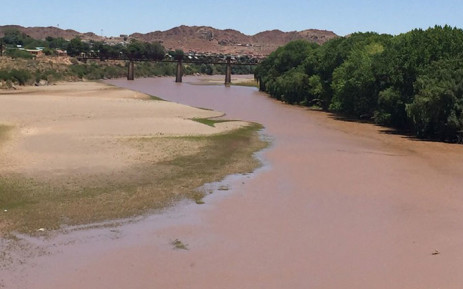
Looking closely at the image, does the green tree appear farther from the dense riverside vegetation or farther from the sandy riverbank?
the sandy riverbank

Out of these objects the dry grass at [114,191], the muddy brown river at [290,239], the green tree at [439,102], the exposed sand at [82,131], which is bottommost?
the exposed sand at [82,131]

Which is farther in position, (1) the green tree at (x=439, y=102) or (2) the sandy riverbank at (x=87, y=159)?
(1) the green tree at (x=439, y=102)

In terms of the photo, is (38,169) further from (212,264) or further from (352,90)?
(352,90)

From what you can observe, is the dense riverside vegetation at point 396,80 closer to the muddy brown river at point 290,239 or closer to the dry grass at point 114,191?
the muddy brown river at point 290,239

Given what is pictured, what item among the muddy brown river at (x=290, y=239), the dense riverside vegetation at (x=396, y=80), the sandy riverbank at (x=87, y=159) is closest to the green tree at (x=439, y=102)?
the dense riverside vegetation at (x=396, y=80)

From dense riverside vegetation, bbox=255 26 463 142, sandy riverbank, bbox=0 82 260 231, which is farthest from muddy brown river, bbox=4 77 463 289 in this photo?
dense riverside vegetation, bbox=255 26 463 142

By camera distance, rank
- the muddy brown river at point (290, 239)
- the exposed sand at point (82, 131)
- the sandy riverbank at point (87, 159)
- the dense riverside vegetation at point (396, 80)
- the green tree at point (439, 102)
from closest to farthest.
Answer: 1. the muddy brown river at point (290, 239)
2. the sandy riverbank at point (87, 159)
3. the exposed sand at point (82, 131)
4. the green tree at point (439, 102)
5. the dense riverside vegetation at point (396, 80)

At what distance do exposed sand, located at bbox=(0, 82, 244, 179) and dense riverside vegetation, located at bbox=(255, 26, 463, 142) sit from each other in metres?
13.2

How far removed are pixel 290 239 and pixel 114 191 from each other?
8.25 metres

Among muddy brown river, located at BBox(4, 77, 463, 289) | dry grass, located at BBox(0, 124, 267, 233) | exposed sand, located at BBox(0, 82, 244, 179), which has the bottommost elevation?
exposed sand, located at BBox(0, 82, 244, 179)

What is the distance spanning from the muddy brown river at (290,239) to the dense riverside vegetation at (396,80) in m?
12.1

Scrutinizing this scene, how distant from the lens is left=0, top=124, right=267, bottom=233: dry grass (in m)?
19.5

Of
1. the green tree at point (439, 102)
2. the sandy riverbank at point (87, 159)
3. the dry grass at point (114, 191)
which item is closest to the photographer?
the dry grass at point (114, 191)

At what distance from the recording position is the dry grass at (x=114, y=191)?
19.5 meters
